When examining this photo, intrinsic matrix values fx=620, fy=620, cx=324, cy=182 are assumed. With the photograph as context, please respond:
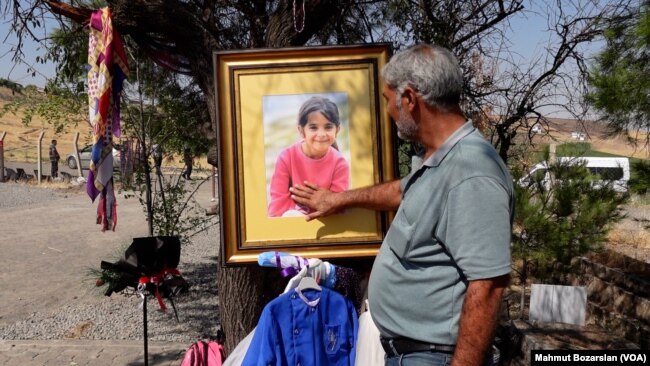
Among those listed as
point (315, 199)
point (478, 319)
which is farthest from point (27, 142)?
point (478, 319)

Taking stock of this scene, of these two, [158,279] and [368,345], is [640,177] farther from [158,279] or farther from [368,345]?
[158,279]

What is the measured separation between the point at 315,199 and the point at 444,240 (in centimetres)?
100

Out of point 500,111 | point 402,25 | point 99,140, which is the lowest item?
point 99,140

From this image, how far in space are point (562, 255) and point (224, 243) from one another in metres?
4.29

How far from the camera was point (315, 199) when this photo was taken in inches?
107

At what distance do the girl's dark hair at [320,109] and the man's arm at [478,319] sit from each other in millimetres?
1253

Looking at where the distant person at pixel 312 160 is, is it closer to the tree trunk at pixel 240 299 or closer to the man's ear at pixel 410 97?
the man's ear at pixel 410 97

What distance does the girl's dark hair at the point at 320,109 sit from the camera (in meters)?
2.79

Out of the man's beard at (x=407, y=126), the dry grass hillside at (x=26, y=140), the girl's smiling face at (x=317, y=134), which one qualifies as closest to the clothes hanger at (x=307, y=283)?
the girl's smiling face at (x=317, y=134)

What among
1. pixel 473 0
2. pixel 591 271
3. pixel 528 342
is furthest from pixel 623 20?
pixel 591 271

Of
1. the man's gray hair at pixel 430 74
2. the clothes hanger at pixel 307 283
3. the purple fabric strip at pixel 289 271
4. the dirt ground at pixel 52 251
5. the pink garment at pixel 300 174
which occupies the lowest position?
the dirt ground at pixel 52 251

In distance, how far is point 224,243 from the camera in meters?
2.71

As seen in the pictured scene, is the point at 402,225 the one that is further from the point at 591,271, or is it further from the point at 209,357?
the point at 591,271

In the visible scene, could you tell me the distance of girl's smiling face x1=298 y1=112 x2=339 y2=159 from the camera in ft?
9.18
